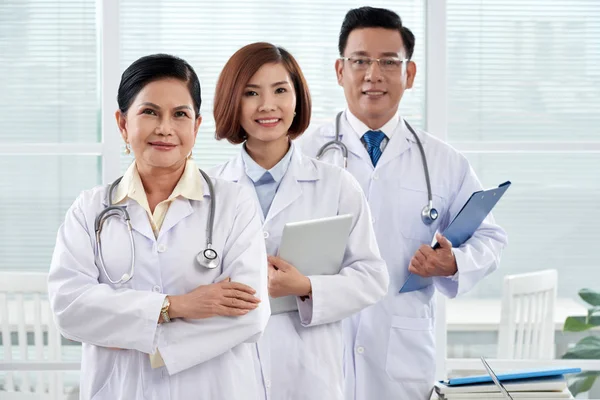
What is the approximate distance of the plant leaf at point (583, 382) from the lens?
10.3ft

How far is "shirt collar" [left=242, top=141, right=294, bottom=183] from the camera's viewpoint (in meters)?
2.17

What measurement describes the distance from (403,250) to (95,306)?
106 centimetres

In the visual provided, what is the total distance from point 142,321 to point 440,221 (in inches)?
45.9

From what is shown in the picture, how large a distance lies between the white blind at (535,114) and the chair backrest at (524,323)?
50 millimetres

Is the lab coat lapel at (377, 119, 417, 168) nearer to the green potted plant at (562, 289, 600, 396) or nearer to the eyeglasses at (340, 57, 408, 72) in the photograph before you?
the eyeglasses at (340, 57, 408, 72)

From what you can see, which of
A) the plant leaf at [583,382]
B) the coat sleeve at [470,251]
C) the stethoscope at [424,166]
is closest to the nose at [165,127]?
the stethoscope at [424,166]

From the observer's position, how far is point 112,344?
5.59 feet

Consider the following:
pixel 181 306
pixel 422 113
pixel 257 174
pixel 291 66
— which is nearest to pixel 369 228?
pixel 257 174

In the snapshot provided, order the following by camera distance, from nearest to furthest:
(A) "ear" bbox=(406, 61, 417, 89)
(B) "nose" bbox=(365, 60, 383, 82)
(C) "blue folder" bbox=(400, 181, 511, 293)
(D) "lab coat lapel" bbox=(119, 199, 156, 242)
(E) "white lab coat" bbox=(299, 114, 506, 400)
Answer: (D) "lab coat lapel" bbox=(119, 199, 156, 242), (C) "blue folder" bbox=(400, 181, 511, 293), (E) "white lab coat" bbox=(299, 114, 506, 400), (B) "nose" bbox=(365, 60, 383, 82), (A) "ear" bbox=(406, 61, 417, 89)

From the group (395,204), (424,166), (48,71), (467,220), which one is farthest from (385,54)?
(48,71)

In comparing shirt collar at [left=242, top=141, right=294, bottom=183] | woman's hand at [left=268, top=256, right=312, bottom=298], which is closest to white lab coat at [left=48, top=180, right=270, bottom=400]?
woman's hand at [left=268, top=256, right=312, bottom=298]

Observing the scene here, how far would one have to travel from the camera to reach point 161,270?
1771 mm

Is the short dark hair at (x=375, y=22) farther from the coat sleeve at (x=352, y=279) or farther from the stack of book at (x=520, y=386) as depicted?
the stack of book at (x=520, y=386)

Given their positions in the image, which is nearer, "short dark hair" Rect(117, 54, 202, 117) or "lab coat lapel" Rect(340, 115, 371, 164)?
"short dark hair" Rect(117, 54, 202, 117)
